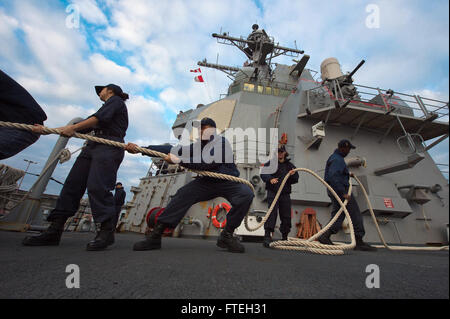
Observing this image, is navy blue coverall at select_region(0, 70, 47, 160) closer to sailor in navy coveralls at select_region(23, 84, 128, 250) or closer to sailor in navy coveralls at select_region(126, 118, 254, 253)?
sailor in navy coveralls at select_region(23, 84, 128, 250)

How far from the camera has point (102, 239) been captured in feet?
5.51

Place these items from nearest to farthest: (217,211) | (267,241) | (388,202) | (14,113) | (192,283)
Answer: (192,283) → (14,113) → (267,241) → (217,211) → (388,202)

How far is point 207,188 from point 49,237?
1.46m

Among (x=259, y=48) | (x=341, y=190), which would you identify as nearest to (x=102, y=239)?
(x=341, y=190)

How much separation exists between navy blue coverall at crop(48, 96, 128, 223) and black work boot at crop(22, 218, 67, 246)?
0.23 feet

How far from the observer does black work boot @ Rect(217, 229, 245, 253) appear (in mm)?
1910

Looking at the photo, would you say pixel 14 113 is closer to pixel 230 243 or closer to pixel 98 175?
pixel 98 175

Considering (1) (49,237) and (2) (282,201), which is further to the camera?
(2) (282,201)

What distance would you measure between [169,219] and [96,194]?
660mm

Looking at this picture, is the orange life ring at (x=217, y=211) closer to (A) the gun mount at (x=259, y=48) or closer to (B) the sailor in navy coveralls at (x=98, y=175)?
(B) the sailor in navy coveralls at (x=98, y=175)

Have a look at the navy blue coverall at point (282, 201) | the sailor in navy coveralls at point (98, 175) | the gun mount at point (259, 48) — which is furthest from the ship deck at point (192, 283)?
the gun mount at point (259, 48)

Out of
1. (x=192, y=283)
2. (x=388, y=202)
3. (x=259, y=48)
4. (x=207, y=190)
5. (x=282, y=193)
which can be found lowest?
(x=192, y=283)

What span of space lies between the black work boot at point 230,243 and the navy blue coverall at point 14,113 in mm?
1957

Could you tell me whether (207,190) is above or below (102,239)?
above
